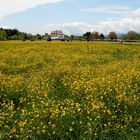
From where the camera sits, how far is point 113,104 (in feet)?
34.5

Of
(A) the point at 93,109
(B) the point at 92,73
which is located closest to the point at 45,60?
(B) the point at 92,73

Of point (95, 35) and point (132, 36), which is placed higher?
point (95, 35)

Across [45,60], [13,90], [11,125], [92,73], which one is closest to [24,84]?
[13,90]

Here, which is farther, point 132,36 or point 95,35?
point 132,36

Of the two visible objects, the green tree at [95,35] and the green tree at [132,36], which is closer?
the green tree at [95,35]

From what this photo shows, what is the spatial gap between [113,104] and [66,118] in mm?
2116

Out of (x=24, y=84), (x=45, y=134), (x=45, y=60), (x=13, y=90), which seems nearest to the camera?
(x=45, y=134)

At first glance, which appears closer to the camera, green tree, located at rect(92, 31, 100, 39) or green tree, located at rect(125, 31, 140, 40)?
green tree, located at rect(92, 31, 100, 39)

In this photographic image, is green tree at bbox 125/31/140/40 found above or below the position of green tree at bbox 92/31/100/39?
below

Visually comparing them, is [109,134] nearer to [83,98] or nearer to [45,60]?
[83,98]

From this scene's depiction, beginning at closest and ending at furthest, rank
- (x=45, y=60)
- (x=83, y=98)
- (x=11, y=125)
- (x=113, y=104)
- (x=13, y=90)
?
(x=11, y=125) < (x=113, y=104) < (x=83, y=98) < (x=13, y=90) < (x=45, y=60)

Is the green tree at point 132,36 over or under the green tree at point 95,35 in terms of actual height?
under

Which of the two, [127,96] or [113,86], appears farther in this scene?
[113,86]

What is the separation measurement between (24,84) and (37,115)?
6.01 meters
